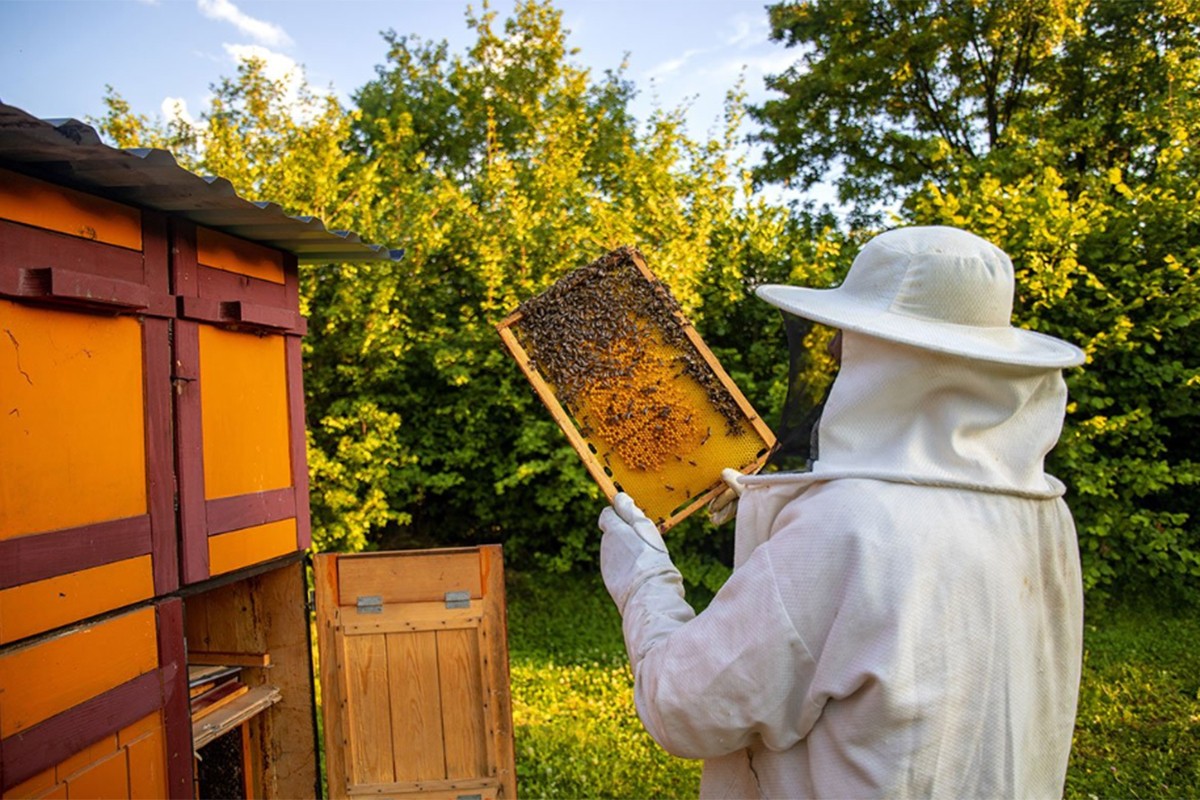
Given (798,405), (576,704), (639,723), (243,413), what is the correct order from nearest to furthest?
(798,405), (243,413), (639,723), (576,704)

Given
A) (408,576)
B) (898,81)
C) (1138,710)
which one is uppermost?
(898,81)

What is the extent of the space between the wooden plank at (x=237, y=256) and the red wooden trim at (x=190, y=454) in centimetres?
30

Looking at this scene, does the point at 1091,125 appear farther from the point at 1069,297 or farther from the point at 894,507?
the point at 894,507

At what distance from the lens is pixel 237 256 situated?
3.34 metres

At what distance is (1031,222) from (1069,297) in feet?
2.25

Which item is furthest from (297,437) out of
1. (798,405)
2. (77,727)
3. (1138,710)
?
(1138,710)

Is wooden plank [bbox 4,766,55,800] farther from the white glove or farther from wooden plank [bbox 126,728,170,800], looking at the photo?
the white glove

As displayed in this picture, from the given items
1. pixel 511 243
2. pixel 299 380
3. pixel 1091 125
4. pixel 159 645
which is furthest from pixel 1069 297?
pixel 159 645

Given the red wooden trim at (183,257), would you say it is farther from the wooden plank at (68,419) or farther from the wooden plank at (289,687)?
the wooden plank at (289,687)

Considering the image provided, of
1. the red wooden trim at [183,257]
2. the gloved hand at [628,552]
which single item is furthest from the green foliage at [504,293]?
the gloved hand at [628,552]

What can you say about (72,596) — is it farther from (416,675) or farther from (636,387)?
(636,387)

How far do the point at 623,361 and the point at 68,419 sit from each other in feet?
5.59

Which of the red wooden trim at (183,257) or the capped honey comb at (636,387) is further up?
the red wooden trim at (183,257)

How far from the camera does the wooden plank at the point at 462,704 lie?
11.4ft
